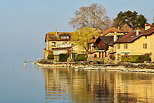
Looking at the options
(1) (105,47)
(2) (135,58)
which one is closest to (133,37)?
(2) (135,58)

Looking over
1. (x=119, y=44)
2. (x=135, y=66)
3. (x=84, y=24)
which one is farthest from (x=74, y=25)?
(x=135, y=66)

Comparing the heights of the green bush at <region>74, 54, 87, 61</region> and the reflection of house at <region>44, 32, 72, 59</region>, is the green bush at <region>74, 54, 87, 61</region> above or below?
below

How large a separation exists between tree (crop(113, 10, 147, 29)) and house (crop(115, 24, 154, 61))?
31864 mm

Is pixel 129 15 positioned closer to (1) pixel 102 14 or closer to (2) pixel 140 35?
(1) pixel 102 14

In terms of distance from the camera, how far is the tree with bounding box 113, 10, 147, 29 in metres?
92.8

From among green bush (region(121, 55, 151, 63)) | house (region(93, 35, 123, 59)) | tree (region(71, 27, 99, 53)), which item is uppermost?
tree (region(71, 27, 99, 53))

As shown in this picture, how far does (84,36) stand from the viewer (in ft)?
239

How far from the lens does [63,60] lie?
3044 inches

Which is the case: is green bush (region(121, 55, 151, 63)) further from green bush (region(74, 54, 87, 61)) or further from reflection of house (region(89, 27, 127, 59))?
green bush (region(74, 54, 87, 61))

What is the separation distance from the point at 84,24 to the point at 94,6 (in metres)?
4.52

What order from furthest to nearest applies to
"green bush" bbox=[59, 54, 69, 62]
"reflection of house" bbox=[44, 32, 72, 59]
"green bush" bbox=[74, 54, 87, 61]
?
"reflection of house" bbox=[44, 32, 72, 59] < "green bush" bbox=[59, 54, 69, 62] < "green bush" bbox=[74, 54, 87, 61]

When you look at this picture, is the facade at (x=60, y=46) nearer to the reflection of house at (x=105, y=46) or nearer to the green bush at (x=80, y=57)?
the green bush at (x=80, y=57)

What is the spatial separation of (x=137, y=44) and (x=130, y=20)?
39.1 meters

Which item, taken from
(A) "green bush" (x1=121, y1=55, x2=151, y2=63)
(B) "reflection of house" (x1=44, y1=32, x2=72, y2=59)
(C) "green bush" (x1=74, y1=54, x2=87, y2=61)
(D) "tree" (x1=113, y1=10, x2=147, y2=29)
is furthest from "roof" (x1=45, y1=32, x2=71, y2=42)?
(A) "green bush" (x1=121, y1=55, x2=151, y2=63)
